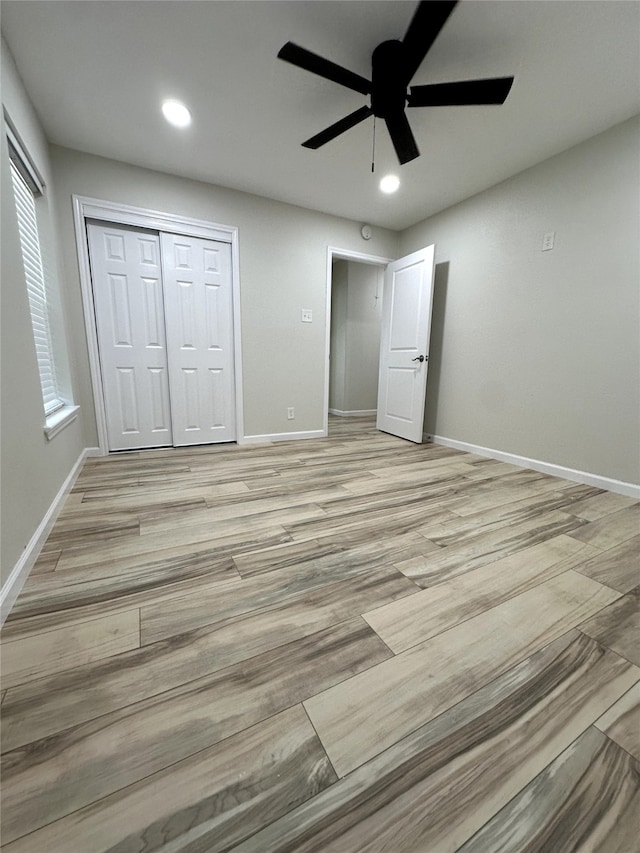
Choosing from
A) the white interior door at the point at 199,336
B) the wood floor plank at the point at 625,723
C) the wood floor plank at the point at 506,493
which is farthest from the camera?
the white interior door at the point at 199,336

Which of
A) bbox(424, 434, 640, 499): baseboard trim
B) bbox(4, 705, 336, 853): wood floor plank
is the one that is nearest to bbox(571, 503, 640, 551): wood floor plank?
bbox(424, 434, 640, 499): baseboard trim

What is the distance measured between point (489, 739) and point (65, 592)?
1.44 metres

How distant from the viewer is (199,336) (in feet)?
10.2

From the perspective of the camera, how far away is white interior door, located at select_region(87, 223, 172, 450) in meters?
2.75

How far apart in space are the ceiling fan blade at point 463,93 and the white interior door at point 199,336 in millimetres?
2063

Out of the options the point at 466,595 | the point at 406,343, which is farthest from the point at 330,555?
the point at 406,343

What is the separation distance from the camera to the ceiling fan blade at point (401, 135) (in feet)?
5.76

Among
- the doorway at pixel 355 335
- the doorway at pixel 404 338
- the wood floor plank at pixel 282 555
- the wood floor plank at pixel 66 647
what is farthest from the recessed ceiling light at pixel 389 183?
the wood floor plank at pixel 66 647

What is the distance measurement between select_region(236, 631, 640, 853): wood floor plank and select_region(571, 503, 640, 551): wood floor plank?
0.83 m

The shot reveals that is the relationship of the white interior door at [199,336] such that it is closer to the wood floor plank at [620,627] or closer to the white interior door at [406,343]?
the white interior door at [406,343]

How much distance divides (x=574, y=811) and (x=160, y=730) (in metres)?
0.90

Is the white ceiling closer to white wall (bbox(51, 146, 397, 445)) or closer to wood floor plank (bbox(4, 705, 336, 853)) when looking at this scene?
white wall (bbox(51, 146, 397, 445))

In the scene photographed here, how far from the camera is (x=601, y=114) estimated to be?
201cm

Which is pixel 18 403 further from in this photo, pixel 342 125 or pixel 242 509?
pixel 342 125
